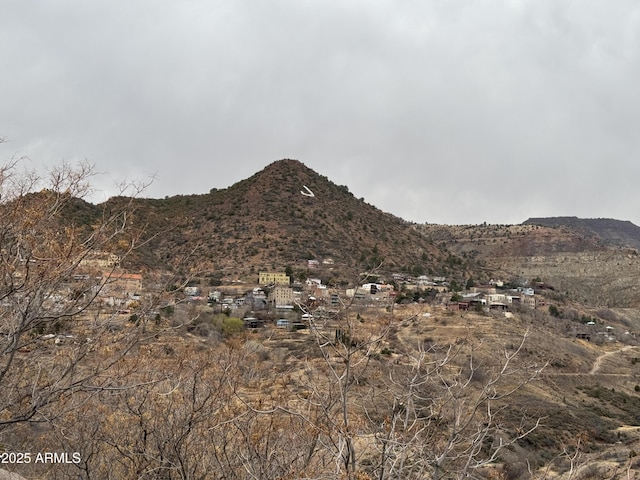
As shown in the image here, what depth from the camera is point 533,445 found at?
27172 millimetres

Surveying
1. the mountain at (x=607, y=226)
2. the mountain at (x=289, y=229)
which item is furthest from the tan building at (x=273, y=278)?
the mountain at (x=607, y=226)

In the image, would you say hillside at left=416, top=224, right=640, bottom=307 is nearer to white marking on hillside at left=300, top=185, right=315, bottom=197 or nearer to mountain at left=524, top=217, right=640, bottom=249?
white marking on hillside at left=300, top=185, right=315, bottom=197

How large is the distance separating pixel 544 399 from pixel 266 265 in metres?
39.1

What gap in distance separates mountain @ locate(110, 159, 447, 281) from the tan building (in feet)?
8.61

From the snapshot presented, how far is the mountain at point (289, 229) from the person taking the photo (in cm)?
6644

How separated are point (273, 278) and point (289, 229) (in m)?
20.0

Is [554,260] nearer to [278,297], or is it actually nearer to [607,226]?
[278,297]

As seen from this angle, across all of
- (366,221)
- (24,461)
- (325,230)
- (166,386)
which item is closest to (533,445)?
(166,386)

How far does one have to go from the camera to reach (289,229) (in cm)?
7675

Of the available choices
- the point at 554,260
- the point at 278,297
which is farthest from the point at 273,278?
the point at 554,260

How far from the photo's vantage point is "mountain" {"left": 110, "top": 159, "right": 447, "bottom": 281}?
66.4 metres

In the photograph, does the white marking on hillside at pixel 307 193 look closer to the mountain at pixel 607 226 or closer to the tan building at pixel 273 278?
the tan building at pixel 273 278

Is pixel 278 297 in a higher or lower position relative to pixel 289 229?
lower

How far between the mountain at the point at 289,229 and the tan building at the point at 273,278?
8.61ft
